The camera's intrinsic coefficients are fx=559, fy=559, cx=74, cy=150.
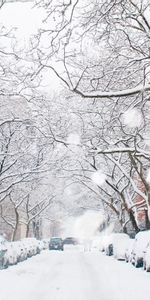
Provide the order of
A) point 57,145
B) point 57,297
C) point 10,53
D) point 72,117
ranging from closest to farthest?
point 57,297 < point 10,53 < point 72,117 < point 57,145

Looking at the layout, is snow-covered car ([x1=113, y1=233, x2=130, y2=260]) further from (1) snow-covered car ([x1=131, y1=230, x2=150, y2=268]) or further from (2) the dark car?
(2) the dark car

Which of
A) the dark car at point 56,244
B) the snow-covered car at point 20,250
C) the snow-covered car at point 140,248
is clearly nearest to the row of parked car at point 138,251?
the snow-covered car at point 140,248

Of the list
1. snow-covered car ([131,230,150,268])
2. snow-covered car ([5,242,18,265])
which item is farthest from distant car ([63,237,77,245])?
snow-covered car ([131,230,150,268])

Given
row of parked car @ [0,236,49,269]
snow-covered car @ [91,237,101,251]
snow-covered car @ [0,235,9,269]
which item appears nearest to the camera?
snow-covered car @ [0,235,9,269]

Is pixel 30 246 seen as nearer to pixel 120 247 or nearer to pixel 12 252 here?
pixel 120 247

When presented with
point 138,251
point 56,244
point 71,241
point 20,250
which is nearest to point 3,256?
point 138,251

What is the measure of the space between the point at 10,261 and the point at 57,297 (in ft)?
51.2

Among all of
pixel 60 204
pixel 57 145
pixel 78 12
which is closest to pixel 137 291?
pixel 78 12

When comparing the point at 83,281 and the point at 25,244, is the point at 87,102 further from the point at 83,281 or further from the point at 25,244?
the point at 83,281

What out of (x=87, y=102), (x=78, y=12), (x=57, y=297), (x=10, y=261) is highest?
(x=87, y=102)

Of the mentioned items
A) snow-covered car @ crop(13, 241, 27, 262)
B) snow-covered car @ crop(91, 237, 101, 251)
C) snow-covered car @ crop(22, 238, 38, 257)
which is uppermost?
snow-covered car @ crop(91, 237, 101, 251)

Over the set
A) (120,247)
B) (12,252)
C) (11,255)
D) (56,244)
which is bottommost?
(11,255)

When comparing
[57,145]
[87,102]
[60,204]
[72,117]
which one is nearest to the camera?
[87,102]

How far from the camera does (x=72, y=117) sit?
111ft
